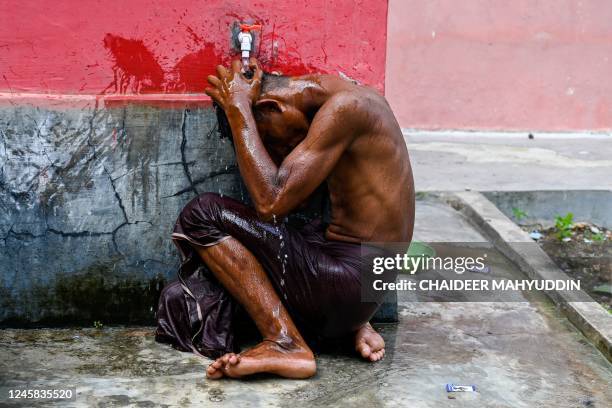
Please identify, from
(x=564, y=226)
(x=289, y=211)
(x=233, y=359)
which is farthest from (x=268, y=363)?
(x=564, y=226)

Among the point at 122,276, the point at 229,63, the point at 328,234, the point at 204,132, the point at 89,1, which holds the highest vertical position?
the point at 89,1

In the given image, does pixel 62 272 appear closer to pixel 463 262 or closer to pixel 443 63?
pixel 463 262

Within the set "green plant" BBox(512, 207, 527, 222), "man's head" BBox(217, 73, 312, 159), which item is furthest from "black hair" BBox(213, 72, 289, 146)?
"green plant" BBox(512, 207, 527, 222)

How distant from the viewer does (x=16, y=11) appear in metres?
3.56

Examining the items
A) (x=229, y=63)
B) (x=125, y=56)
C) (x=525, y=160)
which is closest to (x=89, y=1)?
(x=125, y=56)

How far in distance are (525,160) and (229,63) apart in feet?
15.6

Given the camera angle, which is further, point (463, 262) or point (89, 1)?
point (463, 262)

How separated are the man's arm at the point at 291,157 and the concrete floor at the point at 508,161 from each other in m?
3.60

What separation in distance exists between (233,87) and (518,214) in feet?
12.2

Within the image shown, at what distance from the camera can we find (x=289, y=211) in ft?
10.8

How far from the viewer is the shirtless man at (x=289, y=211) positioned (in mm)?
3266

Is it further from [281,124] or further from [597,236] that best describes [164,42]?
[597,236]

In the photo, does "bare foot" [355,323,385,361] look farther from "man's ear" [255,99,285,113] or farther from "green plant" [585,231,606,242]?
"green plant" [585,231,606,242]

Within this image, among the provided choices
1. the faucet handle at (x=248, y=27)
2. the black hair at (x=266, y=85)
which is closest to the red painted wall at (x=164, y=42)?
the faucet handle at (x=248, y=27)
